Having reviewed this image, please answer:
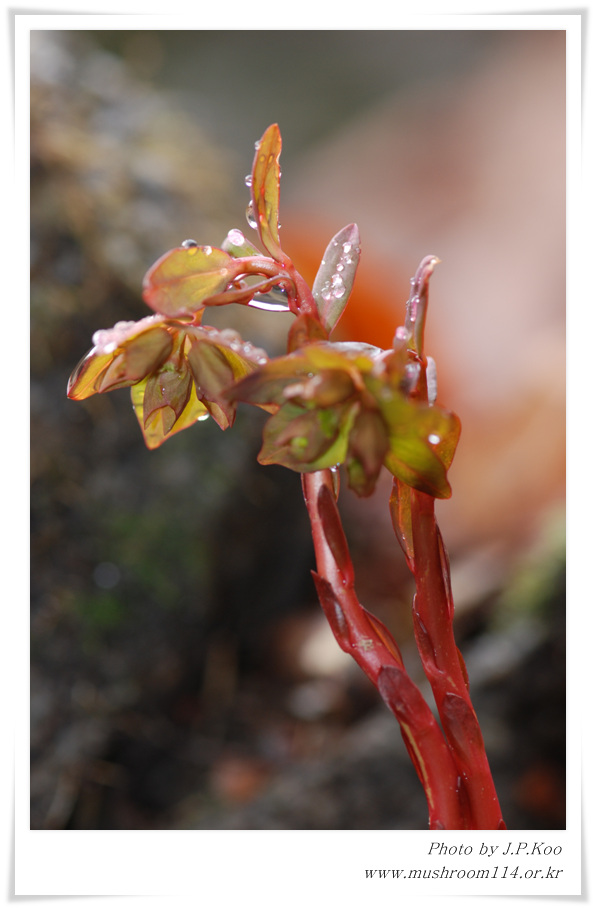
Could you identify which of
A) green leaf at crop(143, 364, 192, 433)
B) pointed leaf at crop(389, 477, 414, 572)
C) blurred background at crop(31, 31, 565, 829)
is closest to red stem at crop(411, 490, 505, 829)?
pointed leaf at crop(389, 477, 414, 572)

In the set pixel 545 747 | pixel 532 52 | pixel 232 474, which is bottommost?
pixel 545 747

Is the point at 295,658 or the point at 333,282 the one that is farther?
the point at 295,658

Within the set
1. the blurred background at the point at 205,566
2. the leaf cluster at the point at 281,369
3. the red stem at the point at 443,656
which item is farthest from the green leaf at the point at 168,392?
the blurred background at the point at 205,566

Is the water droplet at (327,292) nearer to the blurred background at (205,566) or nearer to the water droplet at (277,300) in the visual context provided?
the water droplet at (277,300)

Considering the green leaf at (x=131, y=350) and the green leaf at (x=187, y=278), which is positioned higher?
the green leaf at (x=187, y=278)

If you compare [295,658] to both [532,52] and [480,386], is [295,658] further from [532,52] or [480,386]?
[532,52]

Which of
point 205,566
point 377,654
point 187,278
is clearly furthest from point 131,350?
point 205,566

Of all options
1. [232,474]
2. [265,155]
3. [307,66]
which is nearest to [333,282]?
[265,155]
